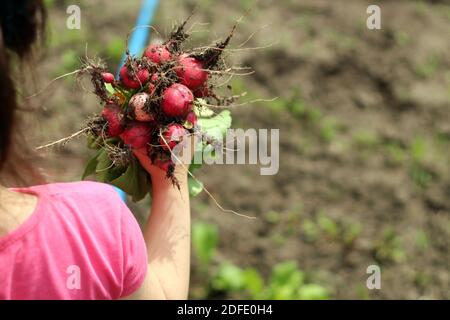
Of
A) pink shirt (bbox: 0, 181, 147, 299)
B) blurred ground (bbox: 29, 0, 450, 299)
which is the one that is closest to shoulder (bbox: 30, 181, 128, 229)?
pink shirt (bbox: 0, 181, 147, 299)

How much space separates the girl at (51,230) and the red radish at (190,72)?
35cm

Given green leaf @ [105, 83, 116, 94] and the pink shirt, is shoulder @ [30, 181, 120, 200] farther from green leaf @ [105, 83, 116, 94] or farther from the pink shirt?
green leaf @ [105, 83, 116, 94]

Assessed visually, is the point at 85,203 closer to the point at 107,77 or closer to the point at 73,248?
the point at 73,248

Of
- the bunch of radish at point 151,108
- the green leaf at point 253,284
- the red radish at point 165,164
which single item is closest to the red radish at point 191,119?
the bunch of radish at point 151,108

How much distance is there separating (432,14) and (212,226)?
1.68 m

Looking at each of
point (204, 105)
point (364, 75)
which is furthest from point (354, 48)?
point (204, 105)

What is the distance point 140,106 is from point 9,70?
464 mm

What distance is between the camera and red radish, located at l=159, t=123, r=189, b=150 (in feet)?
4.39

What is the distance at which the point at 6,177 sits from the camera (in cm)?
103

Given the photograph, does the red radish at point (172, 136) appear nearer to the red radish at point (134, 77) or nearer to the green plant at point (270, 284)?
the red radish at point (134, 77)

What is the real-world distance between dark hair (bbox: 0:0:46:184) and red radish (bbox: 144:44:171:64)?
328mm

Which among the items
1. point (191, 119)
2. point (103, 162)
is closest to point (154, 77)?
point (191, 119)

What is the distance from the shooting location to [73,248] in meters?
1.08

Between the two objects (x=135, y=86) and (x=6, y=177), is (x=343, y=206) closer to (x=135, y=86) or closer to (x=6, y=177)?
(x=135, y=86)
